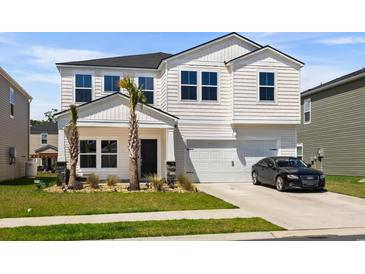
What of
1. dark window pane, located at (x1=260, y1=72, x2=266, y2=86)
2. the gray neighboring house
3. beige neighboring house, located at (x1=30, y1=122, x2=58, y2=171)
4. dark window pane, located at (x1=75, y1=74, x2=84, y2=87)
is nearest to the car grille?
dark window pane, located at (x1=260, y1=72, x2=266, y2=86)

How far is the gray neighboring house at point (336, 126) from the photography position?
2477 centimetres

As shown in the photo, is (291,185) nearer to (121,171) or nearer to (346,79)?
(121,171)

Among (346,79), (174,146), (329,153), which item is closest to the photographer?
(174,146)

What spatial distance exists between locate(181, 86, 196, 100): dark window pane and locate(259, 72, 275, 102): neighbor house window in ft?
10.8

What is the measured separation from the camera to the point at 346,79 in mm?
25594

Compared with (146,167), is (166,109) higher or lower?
higher

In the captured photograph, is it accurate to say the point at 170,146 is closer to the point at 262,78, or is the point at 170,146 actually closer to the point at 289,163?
the point at 289,163

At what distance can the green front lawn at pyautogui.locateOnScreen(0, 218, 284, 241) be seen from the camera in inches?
348

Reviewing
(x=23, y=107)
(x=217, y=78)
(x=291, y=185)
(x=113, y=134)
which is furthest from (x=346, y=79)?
(x=23, y=107)

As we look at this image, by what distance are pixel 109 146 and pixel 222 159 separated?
5629 mm

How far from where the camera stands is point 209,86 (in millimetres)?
21562

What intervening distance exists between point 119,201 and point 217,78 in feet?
32.4

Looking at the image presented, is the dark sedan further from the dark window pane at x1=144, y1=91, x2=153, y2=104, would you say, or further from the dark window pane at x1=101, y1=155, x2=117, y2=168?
the dark window pane at x1=101, y1=155, x2=117, y2=168

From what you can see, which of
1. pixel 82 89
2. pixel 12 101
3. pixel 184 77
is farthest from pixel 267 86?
pixel 12 101
